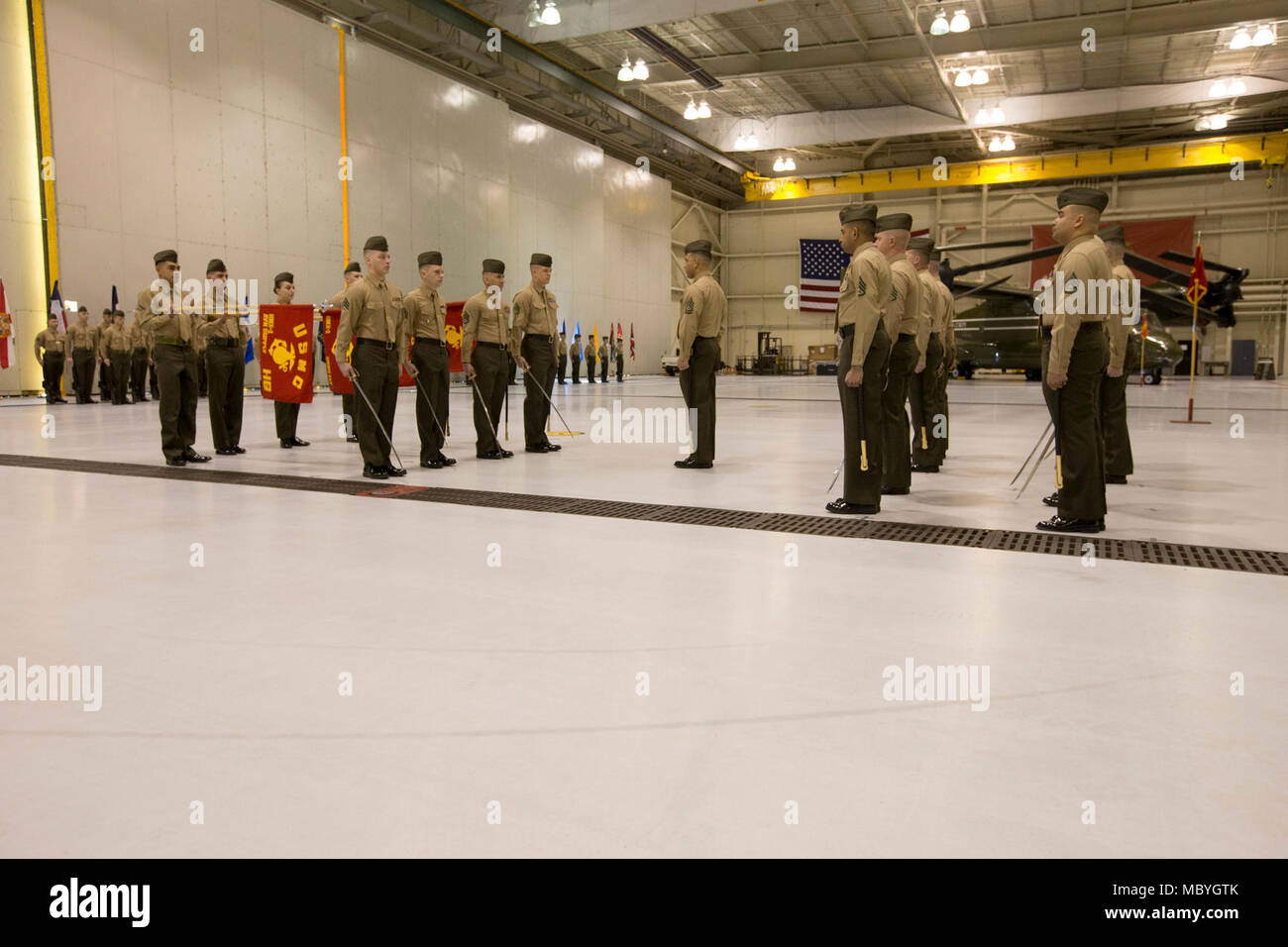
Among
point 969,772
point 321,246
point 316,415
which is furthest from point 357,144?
point 969,772

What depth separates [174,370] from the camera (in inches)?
270

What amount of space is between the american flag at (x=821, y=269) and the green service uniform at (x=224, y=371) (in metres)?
27.1

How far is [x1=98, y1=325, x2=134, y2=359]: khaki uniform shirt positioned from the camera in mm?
15031

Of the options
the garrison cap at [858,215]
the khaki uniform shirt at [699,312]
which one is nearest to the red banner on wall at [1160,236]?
the khaki uniform shirt at [699,312]

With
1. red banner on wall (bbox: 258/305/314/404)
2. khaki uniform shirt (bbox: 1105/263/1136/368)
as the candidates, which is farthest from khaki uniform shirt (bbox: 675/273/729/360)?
red banner on wall (bbox: 258/305/314/404)

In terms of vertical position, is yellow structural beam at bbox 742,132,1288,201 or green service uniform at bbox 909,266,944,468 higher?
yellow structural beam at bbox 742,132,1288,201

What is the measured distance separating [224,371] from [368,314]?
7.16 ft

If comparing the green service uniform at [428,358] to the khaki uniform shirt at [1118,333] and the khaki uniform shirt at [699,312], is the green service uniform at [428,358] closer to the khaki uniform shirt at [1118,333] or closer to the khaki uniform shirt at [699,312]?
the khaki uniform shirt at [699,312]

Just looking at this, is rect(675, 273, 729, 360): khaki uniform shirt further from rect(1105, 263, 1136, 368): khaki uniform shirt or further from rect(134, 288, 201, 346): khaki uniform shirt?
rect(134, 288, 201, 346): khaki uniform shirt

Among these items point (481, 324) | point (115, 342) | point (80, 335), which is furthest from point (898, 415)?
point (80, 335)

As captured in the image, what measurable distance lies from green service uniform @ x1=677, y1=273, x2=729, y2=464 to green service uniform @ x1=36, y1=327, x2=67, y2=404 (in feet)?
42.2

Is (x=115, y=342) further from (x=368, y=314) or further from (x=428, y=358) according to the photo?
(x=368, y=314)

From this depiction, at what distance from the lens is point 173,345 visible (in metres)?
6.95
